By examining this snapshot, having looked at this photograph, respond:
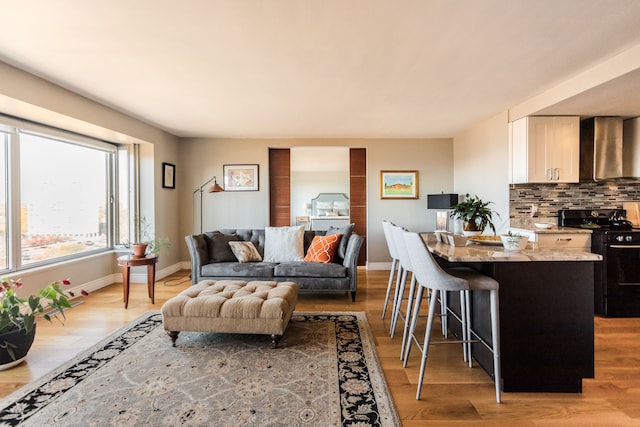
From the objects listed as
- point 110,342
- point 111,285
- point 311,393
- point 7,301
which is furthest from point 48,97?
point 311,393

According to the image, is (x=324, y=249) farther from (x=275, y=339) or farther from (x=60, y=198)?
(x=60, y=198)

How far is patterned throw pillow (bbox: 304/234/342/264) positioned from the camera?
159 inches

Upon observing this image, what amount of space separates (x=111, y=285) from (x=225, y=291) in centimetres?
283

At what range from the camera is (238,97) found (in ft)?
11.6

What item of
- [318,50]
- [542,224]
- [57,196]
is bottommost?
[542,224]

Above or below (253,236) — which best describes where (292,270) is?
below

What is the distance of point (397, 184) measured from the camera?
Result: 573cm

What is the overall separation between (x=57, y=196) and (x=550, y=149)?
5.97 metres

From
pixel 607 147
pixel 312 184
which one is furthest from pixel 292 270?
pixel 312 184

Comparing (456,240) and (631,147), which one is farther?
(631,147)

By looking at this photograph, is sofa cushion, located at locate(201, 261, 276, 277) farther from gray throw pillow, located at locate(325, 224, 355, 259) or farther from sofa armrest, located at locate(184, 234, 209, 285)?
gray throw pillow, located at locate(325, 224, 355, 259)

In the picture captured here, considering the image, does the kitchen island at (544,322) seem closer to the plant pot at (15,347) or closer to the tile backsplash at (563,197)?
the tile backsplash at (563,197)

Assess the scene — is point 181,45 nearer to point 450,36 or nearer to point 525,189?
point 450,36

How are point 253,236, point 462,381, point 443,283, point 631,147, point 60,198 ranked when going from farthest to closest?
point 253,236
point 60,198
point 631,147
point 462,381
point 443,283
